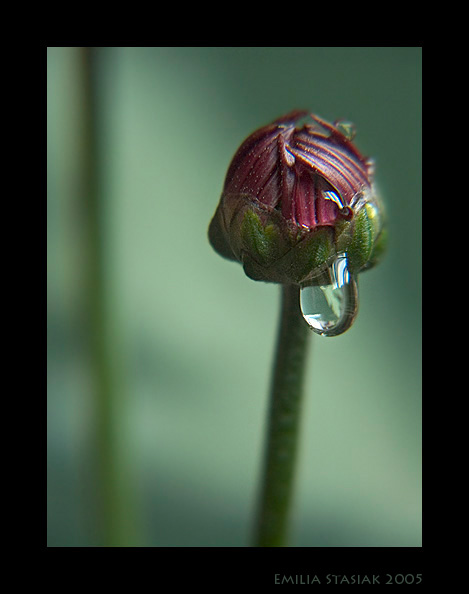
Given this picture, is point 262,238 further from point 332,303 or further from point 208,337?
point 208,337

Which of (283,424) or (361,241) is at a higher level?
(361,241)

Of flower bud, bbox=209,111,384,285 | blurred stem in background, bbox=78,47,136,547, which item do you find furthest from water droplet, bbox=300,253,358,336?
blurred stem in background, bbox=78,47,136,547

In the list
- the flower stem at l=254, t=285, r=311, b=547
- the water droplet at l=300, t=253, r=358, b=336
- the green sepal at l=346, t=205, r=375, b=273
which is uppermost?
the green sepal at l=346, t=205, r=375, b=273

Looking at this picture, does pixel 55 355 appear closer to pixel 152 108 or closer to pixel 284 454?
pixel 152 108

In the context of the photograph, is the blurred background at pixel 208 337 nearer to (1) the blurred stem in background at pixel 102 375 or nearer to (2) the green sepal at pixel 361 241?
(1) the blurred stem in background at pixel 102 375

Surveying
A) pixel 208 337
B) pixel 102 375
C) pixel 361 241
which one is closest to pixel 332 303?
pixel 361 241

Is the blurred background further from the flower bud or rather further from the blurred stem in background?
the flower bud
